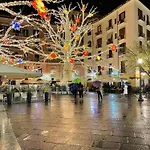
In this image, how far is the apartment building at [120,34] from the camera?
123 ft

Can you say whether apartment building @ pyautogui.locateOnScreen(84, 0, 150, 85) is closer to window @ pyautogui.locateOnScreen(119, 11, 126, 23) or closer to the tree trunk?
window @ pyautogui.locateOnScreen(119, 11, 126, 23)

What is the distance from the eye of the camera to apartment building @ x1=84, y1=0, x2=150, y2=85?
123ft

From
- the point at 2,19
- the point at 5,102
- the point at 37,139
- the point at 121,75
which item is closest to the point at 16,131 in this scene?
the point at 37,139

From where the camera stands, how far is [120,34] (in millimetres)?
40406

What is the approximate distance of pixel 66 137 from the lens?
6254mm

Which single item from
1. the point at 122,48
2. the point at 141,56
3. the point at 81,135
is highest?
the point at 122,48

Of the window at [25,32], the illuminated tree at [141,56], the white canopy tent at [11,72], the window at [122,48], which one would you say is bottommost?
the white canopy tent at [11,72]

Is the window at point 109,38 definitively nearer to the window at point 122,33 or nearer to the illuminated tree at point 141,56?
the window at point 122,33

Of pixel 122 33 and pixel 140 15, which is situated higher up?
pixel 140 15

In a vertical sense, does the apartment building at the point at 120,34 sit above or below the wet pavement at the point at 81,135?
above

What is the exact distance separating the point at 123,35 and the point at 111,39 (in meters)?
4.04

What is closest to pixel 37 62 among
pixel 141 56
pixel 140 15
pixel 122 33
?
pixel 122 33

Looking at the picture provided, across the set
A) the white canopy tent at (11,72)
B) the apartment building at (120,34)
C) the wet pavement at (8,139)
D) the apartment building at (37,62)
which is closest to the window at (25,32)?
the apartment building at (37,62)

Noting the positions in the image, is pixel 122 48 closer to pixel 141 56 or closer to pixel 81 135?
pixel 141 56
